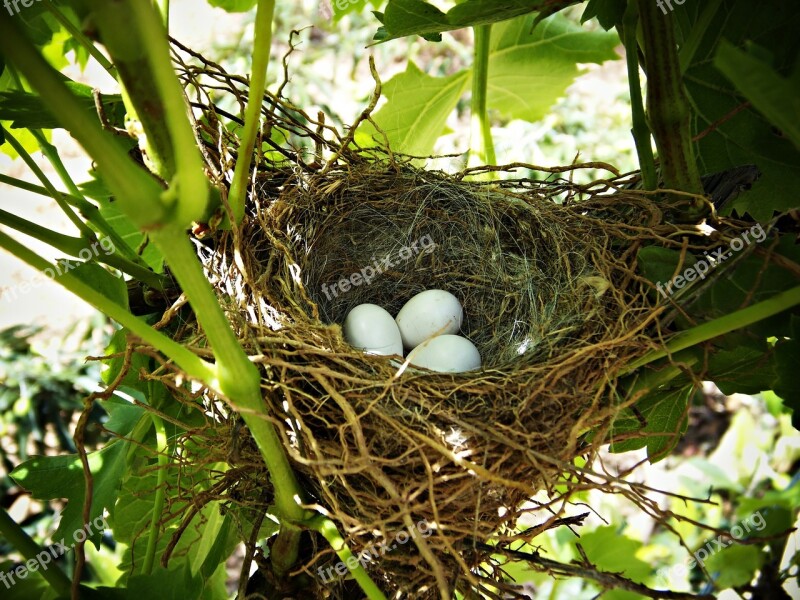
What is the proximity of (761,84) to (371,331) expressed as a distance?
74 centimetres

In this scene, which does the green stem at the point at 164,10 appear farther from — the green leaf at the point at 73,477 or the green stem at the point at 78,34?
the green leaf at the point at 73,477

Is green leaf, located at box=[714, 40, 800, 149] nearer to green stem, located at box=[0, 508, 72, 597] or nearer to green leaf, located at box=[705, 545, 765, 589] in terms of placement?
green leaf, located at box=[705, 545, 765, 589]

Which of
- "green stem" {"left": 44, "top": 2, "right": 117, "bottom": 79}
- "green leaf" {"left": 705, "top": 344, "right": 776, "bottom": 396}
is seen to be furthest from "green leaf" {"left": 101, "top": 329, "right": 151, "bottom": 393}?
"green leaf" {"left": 705, "top": 344, "right": 776, "bottom": 396}

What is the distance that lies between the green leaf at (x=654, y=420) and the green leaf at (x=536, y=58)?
0.72 m

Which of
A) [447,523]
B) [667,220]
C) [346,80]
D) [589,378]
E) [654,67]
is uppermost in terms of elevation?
[346,80]

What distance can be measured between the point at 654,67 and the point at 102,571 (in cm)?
173

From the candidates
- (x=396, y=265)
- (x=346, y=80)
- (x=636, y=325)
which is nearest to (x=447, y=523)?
(x=636, y=325)

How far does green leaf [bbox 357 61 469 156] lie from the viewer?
1.49m

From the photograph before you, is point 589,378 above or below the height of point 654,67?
below

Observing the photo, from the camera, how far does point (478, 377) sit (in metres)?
0.96

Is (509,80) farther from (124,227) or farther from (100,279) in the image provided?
(100,279)

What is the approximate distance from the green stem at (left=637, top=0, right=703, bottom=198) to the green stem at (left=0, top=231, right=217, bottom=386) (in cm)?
55

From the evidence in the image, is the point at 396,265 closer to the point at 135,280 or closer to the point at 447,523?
the point at 135,280

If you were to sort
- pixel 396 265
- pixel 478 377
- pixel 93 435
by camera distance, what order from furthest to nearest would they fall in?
pixel 93 435, pixel 396 265, pixel 478 377
